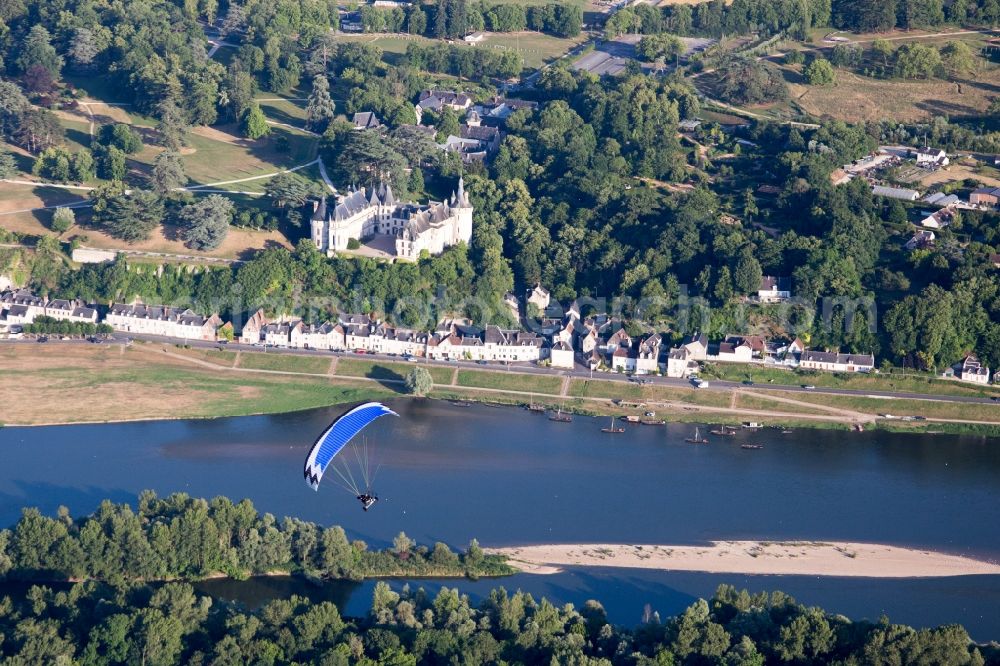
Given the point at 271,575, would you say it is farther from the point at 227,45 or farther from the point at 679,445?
the point at 227,45

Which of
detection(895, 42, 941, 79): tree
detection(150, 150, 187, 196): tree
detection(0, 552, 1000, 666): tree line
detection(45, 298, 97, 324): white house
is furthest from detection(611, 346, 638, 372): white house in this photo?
detection(895, 42, 941, 79): tree

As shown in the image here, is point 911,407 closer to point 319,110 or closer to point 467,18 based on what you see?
point 319,110

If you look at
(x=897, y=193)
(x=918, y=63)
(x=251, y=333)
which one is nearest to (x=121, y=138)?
(x=251, y=333)

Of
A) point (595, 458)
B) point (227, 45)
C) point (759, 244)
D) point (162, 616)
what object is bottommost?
point (162, 616)

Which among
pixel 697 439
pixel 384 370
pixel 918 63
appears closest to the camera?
pixel 697 439

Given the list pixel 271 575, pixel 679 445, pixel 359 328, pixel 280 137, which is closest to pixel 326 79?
pixel 280 137

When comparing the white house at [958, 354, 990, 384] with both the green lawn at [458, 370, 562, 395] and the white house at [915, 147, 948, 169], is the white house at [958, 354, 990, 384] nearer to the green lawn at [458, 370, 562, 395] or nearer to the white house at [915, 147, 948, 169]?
the green lawn at [458, 370, 562, 395]
